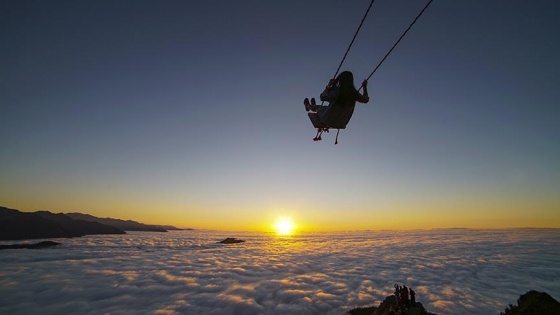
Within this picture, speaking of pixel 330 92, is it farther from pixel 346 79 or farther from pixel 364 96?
pixel 364 96

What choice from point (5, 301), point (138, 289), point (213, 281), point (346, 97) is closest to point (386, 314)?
point (346, 97)

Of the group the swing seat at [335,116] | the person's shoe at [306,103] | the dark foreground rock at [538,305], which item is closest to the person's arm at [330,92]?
the swing seat at [335,116]

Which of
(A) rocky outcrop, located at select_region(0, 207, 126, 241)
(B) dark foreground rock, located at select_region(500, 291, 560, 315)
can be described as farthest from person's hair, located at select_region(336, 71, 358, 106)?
(A) rocky outcrop, located at select_region(0, 207, 126, 241)

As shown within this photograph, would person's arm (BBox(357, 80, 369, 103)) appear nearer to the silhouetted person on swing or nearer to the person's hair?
the silhouetted person on swing

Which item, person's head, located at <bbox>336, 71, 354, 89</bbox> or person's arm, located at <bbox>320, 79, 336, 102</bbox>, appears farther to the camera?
person's arm, located at <bbox>320, 79, 336, 102</bbox>

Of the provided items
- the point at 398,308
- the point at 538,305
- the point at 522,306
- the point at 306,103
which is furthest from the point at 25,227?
the point at 538,305

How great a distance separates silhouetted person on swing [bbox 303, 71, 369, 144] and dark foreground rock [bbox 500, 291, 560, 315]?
9.42 meters

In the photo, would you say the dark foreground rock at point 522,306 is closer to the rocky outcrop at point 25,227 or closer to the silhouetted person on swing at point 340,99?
the silhouetted person on swing at point 340,99

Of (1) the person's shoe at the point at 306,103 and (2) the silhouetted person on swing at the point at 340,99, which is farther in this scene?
(1) the person's shoe at the point at 306,103

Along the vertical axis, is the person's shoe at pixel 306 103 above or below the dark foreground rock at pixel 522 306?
above

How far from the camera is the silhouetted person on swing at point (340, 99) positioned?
10.7m

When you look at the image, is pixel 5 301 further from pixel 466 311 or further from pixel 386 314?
pixel 466 311

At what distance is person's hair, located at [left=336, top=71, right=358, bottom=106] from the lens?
1062 centimetres

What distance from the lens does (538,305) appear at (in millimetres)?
8945
